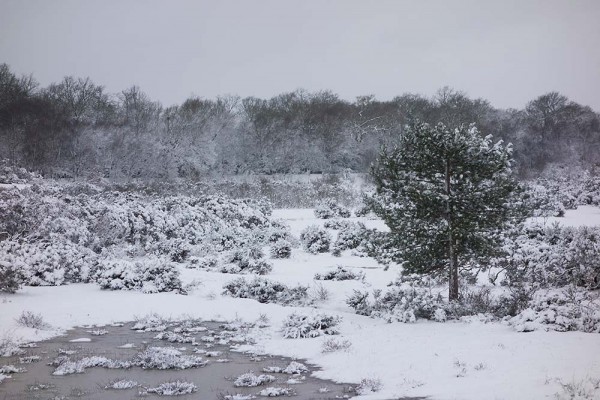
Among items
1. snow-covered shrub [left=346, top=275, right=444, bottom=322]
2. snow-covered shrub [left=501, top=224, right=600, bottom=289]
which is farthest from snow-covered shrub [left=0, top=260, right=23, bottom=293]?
snow-covered shrub [left=501, top=224, right=600, bottom=289]

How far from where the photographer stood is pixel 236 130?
58375mm

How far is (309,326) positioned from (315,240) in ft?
38.8

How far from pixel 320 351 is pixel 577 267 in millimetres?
7560

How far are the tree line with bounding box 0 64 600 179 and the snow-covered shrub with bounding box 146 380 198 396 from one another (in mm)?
38992

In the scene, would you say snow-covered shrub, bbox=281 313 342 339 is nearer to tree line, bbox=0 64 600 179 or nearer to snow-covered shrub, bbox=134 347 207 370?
snow-covered shrub, bbox=134 347 207 370

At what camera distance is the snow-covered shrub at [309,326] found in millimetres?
11227

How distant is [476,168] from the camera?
1209 cm

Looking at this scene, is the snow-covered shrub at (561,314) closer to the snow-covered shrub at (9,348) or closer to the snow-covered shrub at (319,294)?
the snow-covered shrub at (319,294)

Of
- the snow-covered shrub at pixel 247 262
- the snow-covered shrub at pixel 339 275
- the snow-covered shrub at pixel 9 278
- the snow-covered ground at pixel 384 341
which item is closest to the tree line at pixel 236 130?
the snow-covered shrub at pixel 247 262

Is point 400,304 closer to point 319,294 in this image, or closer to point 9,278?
point 319,294

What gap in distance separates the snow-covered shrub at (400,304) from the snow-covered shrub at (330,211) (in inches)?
617

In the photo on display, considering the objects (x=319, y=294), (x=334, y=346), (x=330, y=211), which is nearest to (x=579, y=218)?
(x=330, y=211)

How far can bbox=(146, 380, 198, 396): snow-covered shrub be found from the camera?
7770mm

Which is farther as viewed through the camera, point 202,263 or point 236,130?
point 236,130
